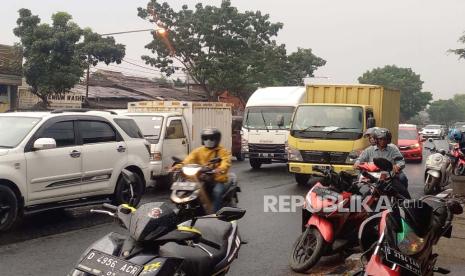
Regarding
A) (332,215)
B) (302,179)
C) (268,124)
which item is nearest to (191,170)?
(332,215)

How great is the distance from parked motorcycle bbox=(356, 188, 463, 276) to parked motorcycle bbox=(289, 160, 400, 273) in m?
1.65

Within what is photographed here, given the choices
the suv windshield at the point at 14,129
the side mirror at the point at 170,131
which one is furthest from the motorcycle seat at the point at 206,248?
the side mirror at the point at 170,131

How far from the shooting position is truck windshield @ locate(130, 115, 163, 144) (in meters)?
12.1

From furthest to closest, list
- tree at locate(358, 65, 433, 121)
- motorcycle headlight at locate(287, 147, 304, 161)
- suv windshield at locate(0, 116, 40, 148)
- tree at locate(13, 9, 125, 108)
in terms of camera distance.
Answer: tree at locate(358, 65, 433, 121) → tree at locate(13, 9, 125, 108) → motorcycle headlight at locate(287, 147, 304, 161) → suv windshield at locate(0, 116, 40, 148)

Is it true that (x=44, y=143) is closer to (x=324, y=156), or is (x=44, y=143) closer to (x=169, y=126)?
(x=169, y=126)

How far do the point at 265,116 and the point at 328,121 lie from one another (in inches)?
209

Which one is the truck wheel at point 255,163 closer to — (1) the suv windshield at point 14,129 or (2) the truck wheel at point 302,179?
(2) the truck wheel at point 302,179

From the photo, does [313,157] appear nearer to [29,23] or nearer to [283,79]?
[29,23]

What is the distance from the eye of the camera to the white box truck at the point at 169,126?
12.0 metres

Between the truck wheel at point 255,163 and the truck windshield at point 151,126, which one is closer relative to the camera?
the truck windshield at point 151,126

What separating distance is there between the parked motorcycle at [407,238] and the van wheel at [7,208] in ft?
17.0

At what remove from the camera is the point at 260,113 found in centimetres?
1727

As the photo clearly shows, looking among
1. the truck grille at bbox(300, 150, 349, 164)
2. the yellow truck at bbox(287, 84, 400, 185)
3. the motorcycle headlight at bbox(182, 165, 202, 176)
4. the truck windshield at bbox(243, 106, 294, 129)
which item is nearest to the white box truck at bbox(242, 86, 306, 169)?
the truck windshield at bbox(243, 106, 294, 129)

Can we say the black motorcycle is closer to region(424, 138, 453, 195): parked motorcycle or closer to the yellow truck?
the yellow truck
